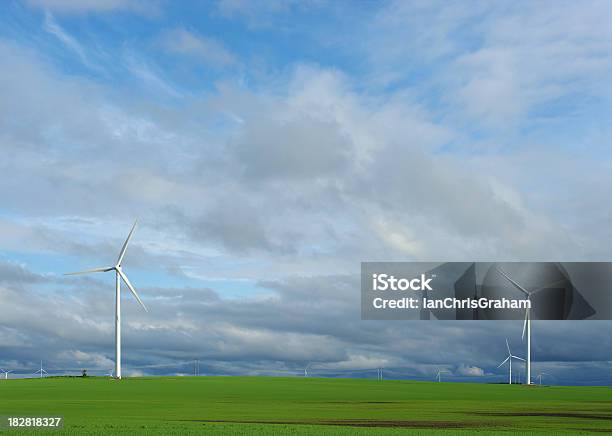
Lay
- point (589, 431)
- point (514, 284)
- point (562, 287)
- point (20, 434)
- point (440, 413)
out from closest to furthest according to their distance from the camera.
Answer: point (20, 434)
point (589, 431)
point (440, 413)
point (562, 287)
point (514, 284)

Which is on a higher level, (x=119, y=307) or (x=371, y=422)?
(x=119, y=307)

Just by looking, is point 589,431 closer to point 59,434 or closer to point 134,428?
point 134,428

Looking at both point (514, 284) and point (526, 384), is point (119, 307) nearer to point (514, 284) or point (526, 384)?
point (514, 284)

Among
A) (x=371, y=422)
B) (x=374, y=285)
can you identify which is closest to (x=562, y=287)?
(x=374, y=285)

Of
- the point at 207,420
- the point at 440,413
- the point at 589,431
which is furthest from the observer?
the point at 440,413

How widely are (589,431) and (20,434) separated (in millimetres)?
37803

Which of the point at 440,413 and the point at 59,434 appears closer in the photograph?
the point at 59,434

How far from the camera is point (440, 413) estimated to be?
76312 millimetres

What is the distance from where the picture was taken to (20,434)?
135 ft

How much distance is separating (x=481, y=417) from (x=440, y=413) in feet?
23.1

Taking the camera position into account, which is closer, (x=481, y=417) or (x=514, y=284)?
(x=481, y=417)

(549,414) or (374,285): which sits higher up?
(374,285)

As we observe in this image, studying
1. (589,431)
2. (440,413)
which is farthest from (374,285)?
(589,431)

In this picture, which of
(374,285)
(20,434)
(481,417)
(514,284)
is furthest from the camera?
(514,284)
